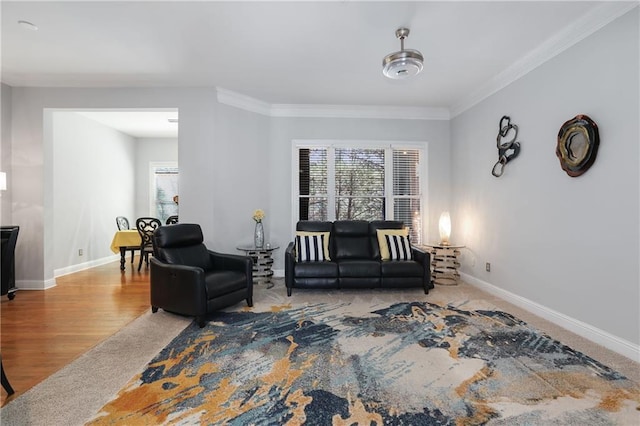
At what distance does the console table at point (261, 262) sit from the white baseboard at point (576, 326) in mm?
3090

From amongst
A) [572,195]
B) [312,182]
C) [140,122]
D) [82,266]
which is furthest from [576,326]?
[140,122]

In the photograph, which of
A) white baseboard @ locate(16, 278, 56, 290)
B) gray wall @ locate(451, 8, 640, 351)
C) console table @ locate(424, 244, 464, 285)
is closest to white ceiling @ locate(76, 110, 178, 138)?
white baseboard @ locate(16, 278, 56, 290)

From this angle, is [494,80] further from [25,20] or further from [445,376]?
[25,20]

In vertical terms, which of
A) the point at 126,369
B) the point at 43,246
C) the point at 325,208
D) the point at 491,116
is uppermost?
the point at 491,116

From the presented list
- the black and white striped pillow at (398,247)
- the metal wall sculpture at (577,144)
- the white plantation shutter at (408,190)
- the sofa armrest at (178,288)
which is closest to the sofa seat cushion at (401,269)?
the black and white striped pillow at (398,247)

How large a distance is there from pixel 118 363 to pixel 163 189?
19.6ft

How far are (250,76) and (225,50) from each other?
2.20 ft

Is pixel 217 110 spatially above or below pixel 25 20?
below

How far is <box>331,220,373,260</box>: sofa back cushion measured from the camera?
451 centimetres

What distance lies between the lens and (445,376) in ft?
6.93

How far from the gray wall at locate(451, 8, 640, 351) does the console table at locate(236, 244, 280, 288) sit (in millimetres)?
3063

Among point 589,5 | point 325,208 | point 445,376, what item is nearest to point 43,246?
point 325,208

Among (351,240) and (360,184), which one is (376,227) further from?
(360,184)

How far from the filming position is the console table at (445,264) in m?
4.64
